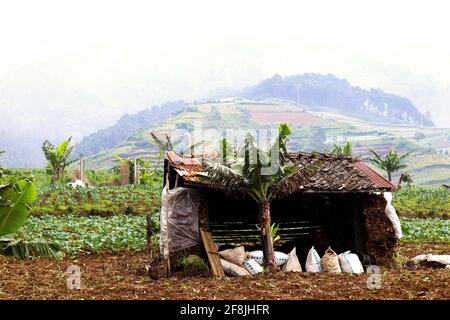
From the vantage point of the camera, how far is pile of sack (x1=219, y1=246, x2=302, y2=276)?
12.1 m

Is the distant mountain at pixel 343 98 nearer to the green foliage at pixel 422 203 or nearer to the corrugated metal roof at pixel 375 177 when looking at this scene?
the green foliage at pixel 422 203

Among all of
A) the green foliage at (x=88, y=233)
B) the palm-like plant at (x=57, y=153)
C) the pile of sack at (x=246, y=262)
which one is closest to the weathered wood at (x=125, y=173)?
the palm-like plant at (x=57, y=153)

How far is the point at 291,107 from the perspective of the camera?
404 ft

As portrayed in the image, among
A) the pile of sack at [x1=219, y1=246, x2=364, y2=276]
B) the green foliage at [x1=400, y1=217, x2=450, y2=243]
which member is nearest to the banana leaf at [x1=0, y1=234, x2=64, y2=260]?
the pile of sack at [x1=219, y1=246, x2=364, y2=276]

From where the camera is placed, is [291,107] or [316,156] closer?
[316,156]

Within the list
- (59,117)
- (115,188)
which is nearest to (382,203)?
(115,188)

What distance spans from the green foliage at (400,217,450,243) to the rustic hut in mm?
5922

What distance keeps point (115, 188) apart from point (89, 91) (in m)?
130

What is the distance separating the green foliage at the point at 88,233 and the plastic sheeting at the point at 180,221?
16.5 ft

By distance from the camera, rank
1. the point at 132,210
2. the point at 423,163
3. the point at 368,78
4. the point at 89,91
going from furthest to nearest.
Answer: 1. the point at 368,78
2. the point at 89,91
3. the point at 423,163
4. the point at 132,210

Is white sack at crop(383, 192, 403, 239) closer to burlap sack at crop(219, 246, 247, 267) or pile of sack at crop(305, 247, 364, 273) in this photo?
pile of sack at crop(305, 247, 364, 273)

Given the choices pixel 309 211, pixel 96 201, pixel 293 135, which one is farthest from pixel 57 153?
pixel 293 135

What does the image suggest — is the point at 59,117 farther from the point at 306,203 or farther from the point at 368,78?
the point at 306,203
